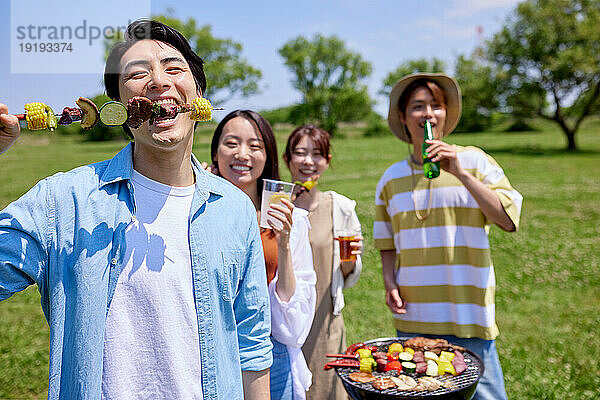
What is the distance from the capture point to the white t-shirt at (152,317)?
1.75 m

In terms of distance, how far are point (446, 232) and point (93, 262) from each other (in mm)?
2492

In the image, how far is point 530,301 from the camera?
8.56 metres

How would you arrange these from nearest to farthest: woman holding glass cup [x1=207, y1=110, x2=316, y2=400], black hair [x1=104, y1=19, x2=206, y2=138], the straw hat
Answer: black hair [x1=104, y1=19, x2=206, y2=138]
woman holding glass cup [x1=207, y1=110, x2=316, y2=400]
the straw hat

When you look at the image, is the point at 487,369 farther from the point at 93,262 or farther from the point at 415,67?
the point at 415,67

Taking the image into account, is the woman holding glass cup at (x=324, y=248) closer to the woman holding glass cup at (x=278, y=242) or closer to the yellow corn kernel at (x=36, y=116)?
Result: the woman holding glass cup at (x=278, y=242)

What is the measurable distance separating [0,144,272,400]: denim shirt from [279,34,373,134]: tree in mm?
69092

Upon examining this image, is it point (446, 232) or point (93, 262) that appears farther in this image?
point (446, 232)

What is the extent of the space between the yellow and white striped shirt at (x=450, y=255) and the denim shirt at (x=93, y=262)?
70.6 inches

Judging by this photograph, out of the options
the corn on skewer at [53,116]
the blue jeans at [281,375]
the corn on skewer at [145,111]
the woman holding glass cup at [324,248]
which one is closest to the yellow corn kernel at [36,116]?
the corn on skewer at [53,116]

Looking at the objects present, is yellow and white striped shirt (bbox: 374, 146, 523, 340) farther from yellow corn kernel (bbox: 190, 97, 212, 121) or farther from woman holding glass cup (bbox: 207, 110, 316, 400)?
yellow corn kernel (bbox: 190, 97, 212, 121)

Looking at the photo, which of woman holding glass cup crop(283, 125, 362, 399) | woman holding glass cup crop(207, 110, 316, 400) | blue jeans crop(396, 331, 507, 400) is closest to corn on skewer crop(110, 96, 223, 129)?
woman holding glass cup crop(207, 110, 316, 400)

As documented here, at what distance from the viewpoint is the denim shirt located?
167cm

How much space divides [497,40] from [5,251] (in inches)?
1389

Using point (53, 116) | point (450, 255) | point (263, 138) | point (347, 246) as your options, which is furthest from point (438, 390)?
point (53, 116)
